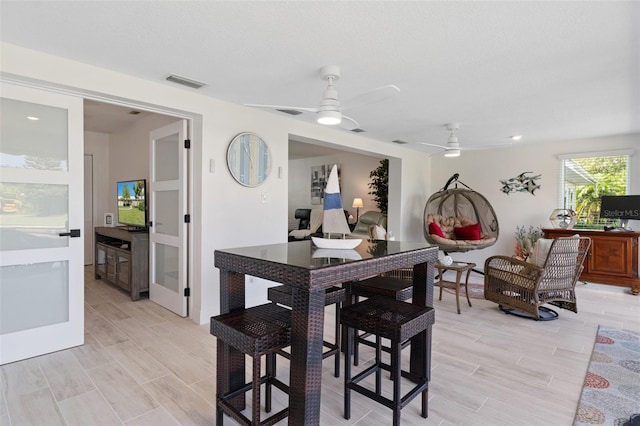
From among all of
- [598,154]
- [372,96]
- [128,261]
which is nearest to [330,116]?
[372,96]

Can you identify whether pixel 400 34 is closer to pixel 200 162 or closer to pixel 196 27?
pixel 196 27

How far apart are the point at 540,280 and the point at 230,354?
2.98 metres

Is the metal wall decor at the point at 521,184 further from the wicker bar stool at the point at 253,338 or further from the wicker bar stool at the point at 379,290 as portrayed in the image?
the wicker bar stool at the point at 253,338

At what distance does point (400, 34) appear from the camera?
81.6 inches

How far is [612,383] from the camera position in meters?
2.25

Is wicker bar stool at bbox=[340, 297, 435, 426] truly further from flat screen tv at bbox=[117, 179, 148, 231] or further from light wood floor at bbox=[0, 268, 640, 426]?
flat screen tv at bbox=[117, 179, 148, 231]

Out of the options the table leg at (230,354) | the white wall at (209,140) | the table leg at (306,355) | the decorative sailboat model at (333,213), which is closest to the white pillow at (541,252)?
the decorative sailboat model at (333,213)

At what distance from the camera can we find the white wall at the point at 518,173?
16.8 feet

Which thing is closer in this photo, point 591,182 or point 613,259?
point 613,259

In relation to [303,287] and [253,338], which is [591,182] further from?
[253,338]

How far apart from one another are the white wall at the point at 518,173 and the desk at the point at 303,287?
473 cm

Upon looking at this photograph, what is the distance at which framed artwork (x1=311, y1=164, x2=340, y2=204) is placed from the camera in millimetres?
8328

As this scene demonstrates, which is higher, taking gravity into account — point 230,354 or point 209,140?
point 209,140

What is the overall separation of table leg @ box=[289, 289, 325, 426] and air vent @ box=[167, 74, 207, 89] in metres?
Answer: 2.26
